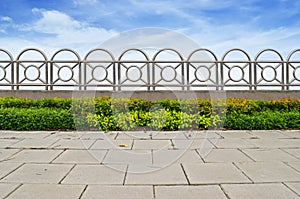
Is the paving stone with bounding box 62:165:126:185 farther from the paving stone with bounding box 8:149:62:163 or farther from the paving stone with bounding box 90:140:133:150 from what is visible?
the paving stone with bounding box 90:140:133:150

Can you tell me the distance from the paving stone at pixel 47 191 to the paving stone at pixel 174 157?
3.93ft

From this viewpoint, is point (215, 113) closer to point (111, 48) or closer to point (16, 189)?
point (111, 48)

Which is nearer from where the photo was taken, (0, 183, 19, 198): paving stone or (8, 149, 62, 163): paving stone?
(0, 183, 19, 198): paving stone

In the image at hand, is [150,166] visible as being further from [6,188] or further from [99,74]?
[99,74]

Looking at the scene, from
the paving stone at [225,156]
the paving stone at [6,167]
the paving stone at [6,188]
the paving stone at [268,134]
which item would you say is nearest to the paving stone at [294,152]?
the paving stone at [225,156]

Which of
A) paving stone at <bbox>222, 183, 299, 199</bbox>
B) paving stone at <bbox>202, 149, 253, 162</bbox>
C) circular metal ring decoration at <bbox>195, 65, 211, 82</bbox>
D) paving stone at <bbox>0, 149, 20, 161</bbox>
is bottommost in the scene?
paving stone at <bbox>222, 183, 299, 199</bbox>

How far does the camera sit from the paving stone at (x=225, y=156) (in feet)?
12.4

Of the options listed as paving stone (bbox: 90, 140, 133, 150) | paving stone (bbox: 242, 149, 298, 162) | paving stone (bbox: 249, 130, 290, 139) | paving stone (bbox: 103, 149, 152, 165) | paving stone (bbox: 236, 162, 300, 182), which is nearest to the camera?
paving stone (bbox: 236, 162, 300, 182)

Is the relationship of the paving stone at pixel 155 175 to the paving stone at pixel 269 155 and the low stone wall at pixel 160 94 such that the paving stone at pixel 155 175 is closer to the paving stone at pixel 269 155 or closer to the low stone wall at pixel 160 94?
the paving stone at pixel 269 155

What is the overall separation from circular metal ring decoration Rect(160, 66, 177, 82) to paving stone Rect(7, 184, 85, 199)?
5143 mm

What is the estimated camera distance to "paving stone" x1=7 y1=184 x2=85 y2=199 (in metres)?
2.60

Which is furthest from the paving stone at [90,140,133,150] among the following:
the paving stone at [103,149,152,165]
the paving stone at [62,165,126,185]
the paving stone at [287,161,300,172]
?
the paving stone at [287,161,300,172]

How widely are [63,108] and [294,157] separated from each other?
4.72 m

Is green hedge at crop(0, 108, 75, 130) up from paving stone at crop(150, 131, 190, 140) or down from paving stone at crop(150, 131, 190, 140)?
up
